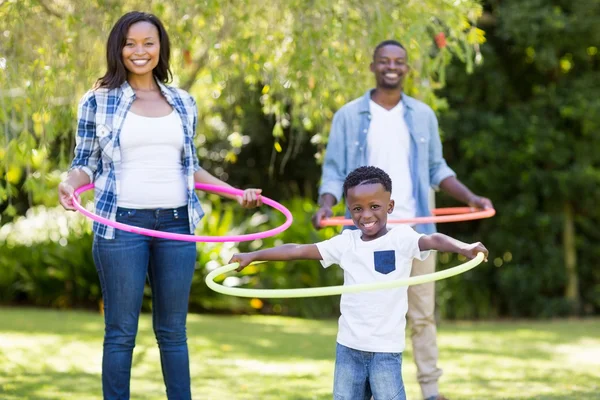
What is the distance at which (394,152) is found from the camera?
525 cm

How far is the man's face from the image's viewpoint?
17.0 feet

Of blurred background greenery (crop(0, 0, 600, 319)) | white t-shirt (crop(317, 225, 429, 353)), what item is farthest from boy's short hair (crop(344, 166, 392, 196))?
blurred background greenery (crop(0, 0, 600, 319))

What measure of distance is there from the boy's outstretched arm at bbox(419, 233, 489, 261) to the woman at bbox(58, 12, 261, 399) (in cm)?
100

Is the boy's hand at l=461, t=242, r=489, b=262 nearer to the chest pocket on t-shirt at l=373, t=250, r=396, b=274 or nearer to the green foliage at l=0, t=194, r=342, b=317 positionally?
the chest pocket on t-shirt at l=373, t=250, r=396, b=274

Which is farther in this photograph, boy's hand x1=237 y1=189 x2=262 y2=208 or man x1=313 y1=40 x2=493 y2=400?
man x1=313 y1=40 x2=493 y2=400

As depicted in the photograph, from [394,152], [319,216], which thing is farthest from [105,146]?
[394,152]

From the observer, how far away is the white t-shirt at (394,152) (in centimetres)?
522

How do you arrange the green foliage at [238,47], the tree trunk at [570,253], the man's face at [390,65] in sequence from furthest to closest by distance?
the tree trunk at [570,253] < the green foliage at [238,47] < the man's face at [390,65]

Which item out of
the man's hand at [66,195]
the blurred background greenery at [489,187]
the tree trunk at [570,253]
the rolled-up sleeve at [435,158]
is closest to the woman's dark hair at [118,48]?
the man's hand at [66,195]

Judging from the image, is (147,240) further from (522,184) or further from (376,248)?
(522,184)

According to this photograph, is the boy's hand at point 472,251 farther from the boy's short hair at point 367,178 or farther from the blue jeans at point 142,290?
the blue jeans at point 142,290

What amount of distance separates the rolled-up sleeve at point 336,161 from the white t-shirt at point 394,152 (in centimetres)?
16

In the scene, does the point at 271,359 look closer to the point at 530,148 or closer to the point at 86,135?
the point at 86,135

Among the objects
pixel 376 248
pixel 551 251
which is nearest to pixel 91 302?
pixel 551 251
